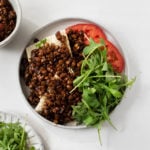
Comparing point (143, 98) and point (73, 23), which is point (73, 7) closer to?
point (73, 23)

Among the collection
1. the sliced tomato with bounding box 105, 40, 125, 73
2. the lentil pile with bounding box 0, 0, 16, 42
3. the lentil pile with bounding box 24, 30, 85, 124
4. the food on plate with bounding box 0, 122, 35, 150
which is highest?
the lentil pile with bounding box 0, 0, 16, 42

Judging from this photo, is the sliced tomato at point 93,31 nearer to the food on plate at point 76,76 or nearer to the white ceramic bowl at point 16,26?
the food on plate at point 76,76

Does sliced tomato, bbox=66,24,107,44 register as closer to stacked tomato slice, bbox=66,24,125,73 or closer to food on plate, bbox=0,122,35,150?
stacked tomato slice, bbox=66,24,125,73

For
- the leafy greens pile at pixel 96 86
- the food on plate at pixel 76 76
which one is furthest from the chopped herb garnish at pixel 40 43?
the leafy greens pile at pixel 96 86

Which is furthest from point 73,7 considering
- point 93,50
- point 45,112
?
point 45,112

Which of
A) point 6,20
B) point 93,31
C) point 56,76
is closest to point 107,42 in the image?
point 93,31

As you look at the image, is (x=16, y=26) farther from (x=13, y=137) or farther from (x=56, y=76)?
(x=13, y=137)

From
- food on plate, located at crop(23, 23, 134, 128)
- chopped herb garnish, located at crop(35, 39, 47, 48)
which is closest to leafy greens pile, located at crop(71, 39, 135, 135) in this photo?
food on plate, located at crop(23, 23, 134, 128)
